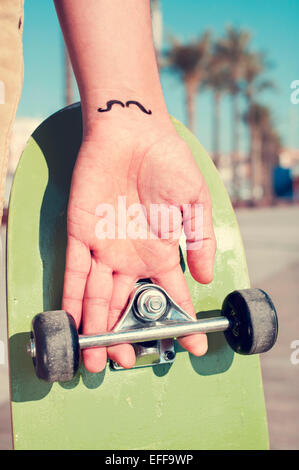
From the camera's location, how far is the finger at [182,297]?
1.68 metres

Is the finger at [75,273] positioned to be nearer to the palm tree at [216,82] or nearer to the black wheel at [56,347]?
the black wheel at [56,347]

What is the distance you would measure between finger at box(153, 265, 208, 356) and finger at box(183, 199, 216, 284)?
7 cm

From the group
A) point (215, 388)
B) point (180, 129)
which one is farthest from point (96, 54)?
point (215, 388)

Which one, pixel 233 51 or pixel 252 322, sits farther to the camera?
pixel 233 51

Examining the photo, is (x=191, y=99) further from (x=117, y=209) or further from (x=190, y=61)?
(x=117, y=209)

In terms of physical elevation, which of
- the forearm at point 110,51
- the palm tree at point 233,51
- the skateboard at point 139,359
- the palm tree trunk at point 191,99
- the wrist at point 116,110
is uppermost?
the palm tree at point 233,51

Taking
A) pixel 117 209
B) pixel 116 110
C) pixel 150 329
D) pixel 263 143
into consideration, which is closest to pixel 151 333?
pixel 150 329

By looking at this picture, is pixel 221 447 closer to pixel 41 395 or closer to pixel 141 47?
pixel 41 395

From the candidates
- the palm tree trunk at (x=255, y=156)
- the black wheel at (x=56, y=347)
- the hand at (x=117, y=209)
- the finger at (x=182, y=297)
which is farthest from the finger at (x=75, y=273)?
the palm tree trunk at (x=255, y=156)

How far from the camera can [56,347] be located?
1.42m

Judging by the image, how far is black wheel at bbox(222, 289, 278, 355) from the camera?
1.60 metres

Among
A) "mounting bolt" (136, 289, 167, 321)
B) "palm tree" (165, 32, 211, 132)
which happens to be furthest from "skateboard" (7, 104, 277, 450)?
"palm tree" (165, 32, 211, 132)

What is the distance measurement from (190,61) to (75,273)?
26.5 metres

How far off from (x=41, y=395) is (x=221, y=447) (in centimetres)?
66
